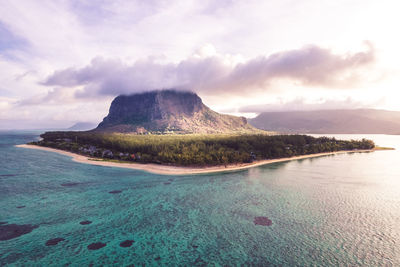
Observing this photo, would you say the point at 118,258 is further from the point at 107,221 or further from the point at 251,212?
the point at 251,212

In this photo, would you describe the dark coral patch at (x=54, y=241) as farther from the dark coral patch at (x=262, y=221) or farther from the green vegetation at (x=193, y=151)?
the green vegetation at (x=193, y=151)

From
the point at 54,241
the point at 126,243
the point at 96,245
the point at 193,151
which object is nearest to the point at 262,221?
the point at 126,243

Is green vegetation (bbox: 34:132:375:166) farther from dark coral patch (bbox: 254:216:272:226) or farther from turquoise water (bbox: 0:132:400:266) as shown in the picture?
dark coral patch (bbox: 254:216:272:226)

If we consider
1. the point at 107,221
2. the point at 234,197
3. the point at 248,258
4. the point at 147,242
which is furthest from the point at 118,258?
the point at 234,197

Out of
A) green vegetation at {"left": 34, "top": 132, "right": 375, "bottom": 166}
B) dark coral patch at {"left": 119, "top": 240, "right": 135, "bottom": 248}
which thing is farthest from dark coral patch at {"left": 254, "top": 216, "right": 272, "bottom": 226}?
green vegetation at {"left": 34, "top": 132, "right": 375, "bottom": 166}

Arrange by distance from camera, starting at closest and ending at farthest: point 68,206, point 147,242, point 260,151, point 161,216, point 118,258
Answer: point 118,258 < point 147,242 < point 161,216 < point 68,206 < point 260,151

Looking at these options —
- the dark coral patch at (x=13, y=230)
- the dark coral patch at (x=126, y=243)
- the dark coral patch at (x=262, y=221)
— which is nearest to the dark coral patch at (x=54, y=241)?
the dark coral patch at (x=13, y=230)
